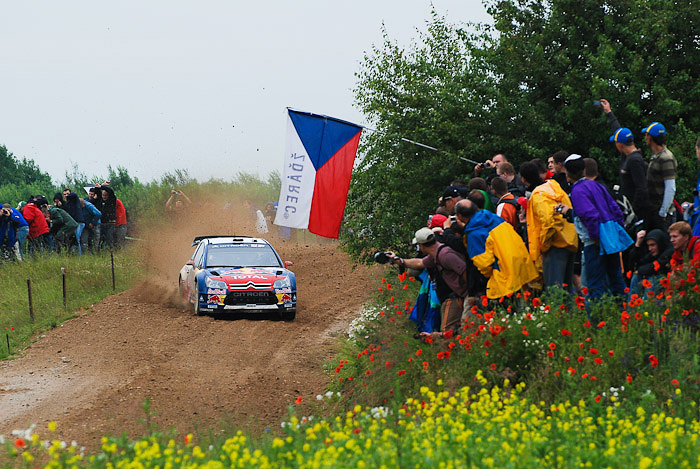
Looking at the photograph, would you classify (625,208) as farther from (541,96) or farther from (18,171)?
(18,171)

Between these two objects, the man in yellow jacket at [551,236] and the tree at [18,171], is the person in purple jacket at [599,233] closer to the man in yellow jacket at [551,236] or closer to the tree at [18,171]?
the man in yellow jacket at [551,236]

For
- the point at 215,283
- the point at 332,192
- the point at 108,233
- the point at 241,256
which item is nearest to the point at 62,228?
the point at 108,233

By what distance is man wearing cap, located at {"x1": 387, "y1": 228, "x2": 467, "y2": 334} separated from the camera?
1077 centimetres

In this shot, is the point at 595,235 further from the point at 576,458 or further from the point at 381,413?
the point at 576,458

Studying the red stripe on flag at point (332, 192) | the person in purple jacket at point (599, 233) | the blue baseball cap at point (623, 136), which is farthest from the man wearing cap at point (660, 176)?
the red stripe on flag at point (332, 192)

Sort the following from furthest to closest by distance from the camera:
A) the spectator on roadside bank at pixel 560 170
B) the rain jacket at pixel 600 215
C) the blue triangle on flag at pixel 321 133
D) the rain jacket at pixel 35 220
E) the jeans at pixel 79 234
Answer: the jeans at pixel 79 234
the rain jacket at pixel 35 220
the blue triangle on flag at pixel 321 133
the spectator on roadside bank at pixel 560 170
the rain jacket at pixel 600 215

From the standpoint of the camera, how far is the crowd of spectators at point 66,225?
27.2 m

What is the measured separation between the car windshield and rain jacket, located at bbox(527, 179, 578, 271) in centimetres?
997

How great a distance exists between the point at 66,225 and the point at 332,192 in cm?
1486

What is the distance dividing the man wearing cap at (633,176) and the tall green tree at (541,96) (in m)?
5.83

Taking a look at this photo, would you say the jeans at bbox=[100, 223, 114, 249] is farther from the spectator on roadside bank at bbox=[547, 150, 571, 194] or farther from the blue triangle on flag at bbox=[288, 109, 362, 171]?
the spectator on roadside bank at bbox=[547, 150, 571, 194]

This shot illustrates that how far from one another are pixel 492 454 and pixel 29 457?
2738 mm

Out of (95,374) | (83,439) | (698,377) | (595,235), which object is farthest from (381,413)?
(95,374)

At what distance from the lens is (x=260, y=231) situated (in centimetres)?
3531
